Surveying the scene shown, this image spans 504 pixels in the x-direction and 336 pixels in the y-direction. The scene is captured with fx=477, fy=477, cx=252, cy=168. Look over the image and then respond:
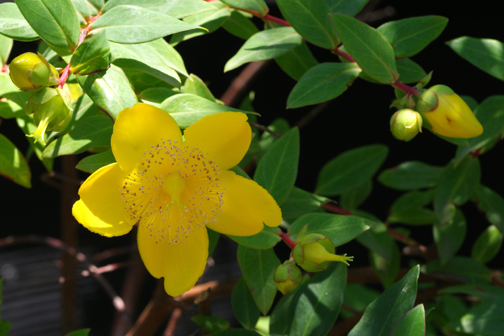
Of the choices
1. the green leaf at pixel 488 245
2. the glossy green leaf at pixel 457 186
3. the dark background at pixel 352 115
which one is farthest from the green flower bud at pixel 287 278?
the dark background at pixel 352 115

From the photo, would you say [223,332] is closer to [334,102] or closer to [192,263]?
[192,263]

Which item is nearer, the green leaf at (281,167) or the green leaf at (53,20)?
the green leaf at (53,20)

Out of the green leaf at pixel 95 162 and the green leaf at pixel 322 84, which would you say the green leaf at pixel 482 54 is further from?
the green leaf at pixel 95 162

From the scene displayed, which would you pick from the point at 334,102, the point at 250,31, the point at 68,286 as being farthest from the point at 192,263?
the point at 334,102

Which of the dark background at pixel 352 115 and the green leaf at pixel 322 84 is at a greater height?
the green leaf at pixel 322 84

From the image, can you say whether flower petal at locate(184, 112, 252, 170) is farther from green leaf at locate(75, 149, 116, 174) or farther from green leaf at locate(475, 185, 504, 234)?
green leaf at locate(475, 185, 504, 234)

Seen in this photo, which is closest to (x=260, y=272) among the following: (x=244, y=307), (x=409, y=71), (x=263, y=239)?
(x=263, y=239)

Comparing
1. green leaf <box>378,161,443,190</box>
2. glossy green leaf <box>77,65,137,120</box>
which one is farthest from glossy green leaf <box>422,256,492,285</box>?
glossy green leaf <box>77,65,137,120</box>
